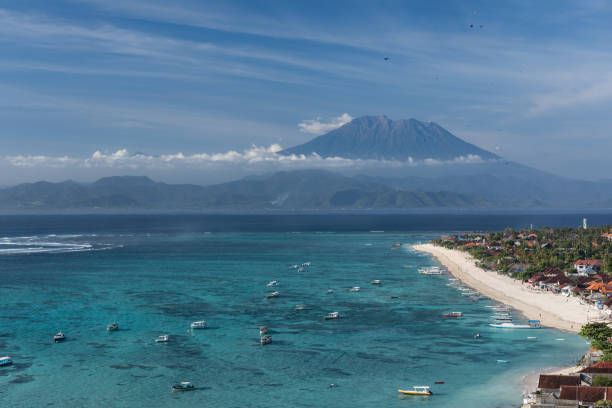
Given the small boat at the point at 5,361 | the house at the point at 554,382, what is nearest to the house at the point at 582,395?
the house at the point at 554,382

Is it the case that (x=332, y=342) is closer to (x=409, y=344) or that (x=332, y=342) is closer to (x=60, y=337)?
(x=409, y=344)

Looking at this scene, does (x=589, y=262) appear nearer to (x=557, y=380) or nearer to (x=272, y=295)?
(x=272, y=295)

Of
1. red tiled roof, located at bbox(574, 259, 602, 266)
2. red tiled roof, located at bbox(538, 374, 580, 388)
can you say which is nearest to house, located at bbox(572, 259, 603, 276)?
red tiled roof, located at bbox(574, 259, 602, 266)

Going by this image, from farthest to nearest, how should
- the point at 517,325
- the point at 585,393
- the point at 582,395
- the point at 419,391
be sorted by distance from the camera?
the point at 517,325 → the point at 419,391 → the point at 585,393 → the point at 582,395

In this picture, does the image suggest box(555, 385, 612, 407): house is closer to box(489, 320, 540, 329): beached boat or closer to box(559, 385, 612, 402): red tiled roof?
box(559, 385, 612, 402): red tiled roof

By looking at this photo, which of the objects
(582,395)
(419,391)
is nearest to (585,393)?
(582,395)

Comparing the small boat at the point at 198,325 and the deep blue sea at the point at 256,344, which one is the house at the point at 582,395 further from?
the small boat at the point at 198,325
